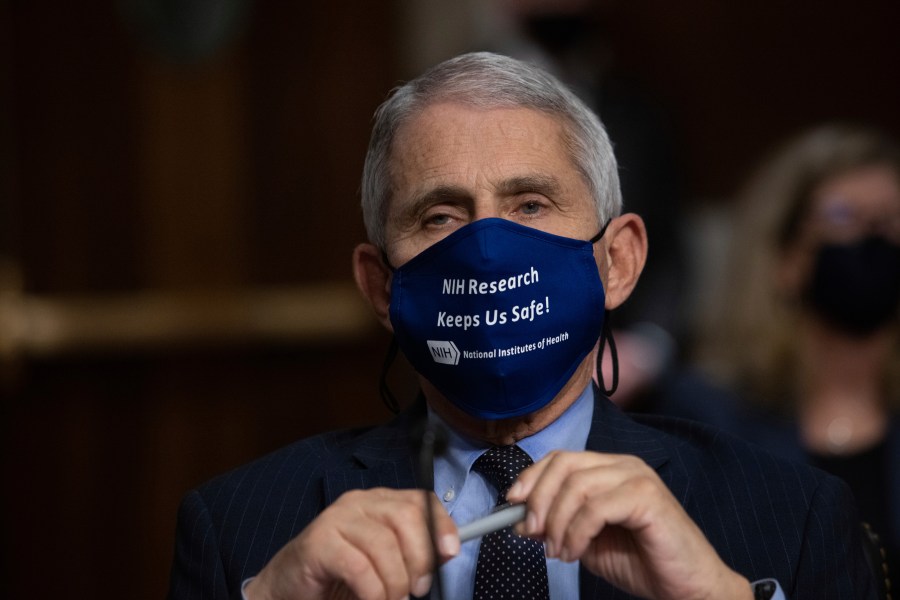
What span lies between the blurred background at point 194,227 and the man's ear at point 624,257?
2461mm

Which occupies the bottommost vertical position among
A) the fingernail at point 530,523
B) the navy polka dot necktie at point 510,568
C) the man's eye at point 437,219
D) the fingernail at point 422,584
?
the navy polka dot necktie at point 510,568

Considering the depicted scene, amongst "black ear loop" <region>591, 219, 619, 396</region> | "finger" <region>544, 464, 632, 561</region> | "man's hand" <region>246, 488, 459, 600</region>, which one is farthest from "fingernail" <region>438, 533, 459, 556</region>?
"black ear loop" <region>591, 219, 619, 396</region>

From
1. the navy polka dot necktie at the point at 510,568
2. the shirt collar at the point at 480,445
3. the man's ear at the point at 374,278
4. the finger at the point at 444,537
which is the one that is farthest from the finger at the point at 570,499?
the man's ear at the point at 374,278

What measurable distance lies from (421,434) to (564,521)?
24 cm

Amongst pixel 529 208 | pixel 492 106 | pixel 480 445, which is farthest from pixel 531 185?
pixel 480 445

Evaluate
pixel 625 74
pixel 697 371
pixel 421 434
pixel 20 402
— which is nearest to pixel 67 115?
pixel 20 402

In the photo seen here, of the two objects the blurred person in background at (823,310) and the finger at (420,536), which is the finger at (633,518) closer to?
the finger at (420,536)

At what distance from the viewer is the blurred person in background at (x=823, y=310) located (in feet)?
12.0

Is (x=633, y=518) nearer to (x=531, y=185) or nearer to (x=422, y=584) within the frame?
(x=422, y=584)

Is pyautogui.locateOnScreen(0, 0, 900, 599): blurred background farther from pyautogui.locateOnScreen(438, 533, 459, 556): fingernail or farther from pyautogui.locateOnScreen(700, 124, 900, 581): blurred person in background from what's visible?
pyautogui.locateOnScreen(438, 533, 459, 556): fingernail

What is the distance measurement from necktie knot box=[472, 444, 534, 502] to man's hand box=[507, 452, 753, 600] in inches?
12.1

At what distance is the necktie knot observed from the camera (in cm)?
217

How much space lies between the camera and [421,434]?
6.01 feet

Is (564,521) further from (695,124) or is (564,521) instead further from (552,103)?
(695,124)
